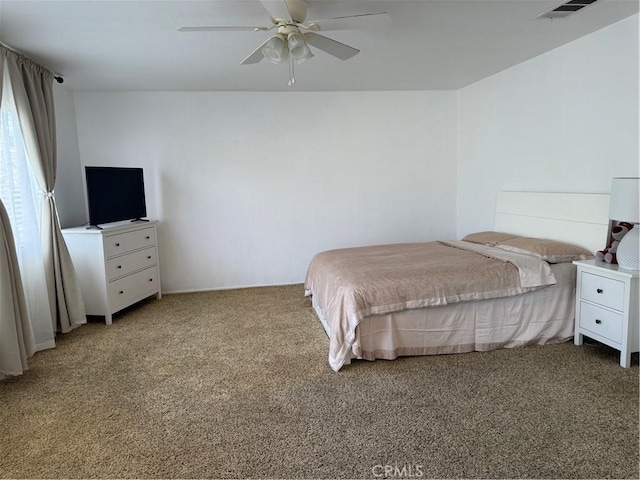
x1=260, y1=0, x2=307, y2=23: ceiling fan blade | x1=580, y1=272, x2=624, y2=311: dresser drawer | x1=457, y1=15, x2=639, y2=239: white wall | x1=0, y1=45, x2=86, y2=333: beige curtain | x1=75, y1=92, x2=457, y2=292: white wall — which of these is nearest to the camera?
x1=260, y1=0, x2=307, y2=23: ceiling fan blade

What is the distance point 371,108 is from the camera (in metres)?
5.18

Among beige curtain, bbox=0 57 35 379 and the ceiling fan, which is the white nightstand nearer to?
the ceiling fan

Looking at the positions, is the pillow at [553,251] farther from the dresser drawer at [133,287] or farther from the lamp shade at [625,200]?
the dresser drawer at [133,287]

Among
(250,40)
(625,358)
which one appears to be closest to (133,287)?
(250,40)

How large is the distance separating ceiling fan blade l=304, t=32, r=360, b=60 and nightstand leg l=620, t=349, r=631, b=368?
8.83 ft

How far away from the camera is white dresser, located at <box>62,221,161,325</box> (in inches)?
151

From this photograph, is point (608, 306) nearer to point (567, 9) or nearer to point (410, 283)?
point (410, 283)

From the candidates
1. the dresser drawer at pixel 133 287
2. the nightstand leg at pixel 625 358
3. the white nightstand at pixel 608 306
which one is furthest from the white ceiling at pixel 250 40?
the nightstand leg at pixel 625 358

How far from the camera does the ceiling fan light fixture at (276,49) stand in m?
2.52

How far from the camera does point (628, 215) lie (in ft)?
9.04

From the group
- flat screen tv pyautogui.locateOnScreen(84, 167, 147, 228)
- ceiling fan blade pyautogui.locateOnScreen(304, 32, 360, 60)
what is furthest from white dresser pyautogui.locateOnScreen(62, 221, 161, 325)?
ceiling fan blade pyautogui.locateOnScreen(304, 32, 360, 60)

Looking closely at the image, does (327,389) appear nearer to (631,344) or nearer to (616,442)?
(616,442)

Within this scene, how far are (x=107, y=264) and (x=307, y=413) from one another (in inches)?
104

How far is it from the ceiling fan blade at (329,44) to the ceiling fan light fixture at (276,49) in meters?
0.16
